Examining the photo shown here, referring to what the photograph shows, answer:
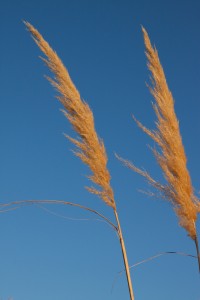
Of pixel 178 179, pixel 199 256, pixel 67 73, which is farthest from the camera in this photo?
pixel 67 73

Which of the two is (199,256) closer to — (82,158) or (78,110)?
(82,158)

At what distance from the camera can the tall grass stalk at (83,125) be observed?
3.61 metres

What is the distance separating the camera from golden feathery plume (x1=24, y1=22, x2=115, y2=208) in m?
3.63

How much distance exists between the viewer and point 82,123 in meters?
3.82

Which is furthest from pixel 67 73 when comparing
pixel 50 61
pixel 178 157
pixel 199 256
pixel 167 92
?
pixel 199 256

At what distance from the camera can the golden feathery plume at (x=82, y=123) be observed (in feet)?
11.9

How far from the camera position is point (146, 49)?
4.05 m

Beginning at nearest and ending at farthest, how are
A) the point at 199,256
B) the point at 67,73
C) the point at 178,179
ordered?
1. the point at 199,256
2. the point at 178,179
3. the point at 67,73

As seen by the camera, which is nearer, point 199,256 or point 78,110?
point 199,256

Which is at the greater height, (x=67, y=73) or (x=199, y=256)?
(x=67, y=73)

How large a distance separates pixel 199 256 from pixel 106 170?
92 centimetres

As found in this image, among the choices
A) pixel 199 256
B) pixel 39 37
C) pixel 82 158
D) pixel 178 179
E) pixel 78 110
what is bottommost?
pixel 199 256

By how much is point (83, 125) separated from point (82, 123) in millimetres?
21

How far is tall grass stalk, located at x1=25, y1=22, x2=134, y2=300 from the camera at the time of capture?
3.61 metres
